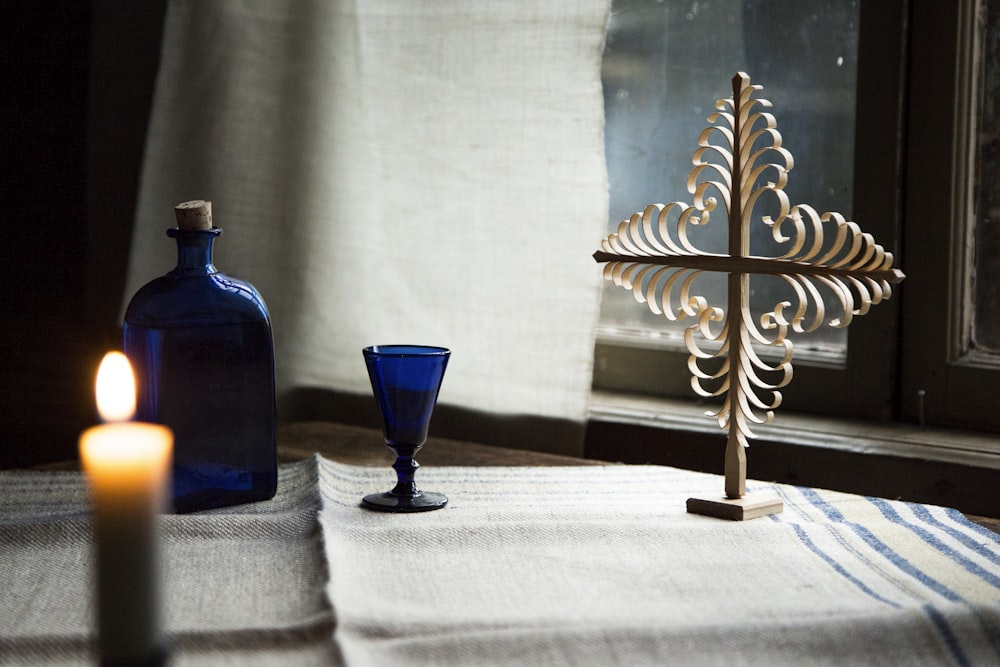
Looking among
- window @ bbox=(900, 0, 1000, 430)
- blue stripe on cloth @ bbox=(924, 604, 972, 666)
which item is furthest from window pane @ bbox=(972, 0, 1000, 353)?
blue stripe on cloth @ bbox=(924, 604, 972, 666)

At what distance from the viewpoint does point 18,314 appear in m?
1.27

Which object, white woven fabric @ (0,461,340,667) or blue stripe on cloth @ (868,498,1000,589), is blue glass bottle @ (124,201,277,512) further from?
blue stripe on cloth @ (868,498,1000,589)

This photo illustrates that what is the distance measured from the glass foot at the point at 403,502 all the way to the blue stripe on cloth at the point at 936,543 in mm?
418

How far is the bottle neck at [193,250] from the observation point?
97cm

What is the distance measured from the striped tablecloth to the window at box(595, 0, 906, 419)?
1.12ft

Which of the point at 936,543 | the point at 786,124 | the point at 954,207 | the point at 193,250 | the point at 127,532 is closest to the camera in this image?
the point at 127,532

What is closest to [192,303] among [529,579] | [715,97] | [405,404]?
[405,404]

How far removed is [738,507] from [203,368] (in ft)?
→ 1.67

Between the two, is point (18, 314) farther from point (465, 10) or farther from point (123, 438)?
point (123, 438)

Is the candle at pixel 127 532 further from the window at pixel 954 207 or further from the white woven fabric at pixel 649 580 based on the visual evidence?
the window at pixel 954 207

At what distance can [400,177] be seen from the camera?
145 centimetres

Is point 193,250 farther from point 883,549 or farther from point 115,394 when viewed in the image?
point 883,549

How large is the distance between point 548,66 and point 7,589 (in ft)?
Answer: 2.97

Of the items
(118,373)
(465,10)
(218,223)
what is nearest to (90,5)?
(218,223)
